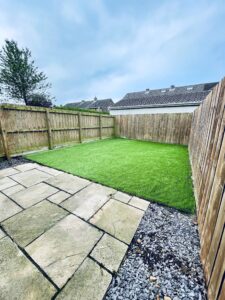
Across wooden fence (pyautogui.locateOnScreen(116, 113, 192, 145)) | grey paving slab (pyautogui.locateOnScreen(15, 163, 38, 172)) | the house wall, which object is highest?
the house wall

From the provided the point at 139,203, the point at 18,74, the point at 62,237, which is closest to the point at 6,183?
the point at 62,237

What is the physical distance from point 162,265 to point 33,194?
2.10 metres

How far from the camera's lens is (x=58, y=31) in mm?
6465

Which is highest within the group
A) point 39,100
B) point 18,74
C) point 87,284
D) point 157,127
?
point 18,74

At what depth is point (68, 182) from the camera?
8.72 feet

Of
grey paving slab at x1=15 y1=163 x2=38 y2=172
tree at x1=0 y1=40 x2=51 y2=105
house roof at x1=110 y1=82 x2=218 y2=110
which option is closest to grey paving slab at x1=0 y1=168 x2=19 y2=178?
grey paving slab at x1=15 y1=163 x2=38 y2=172

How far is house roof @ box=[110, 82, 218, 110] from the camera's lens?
43.6 ft

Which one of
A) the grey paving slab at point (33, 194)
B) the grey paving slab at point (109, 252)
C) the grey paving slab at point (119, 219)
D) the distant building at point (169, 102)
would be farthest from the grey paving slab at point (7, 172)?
the distant building at point (169, 102)

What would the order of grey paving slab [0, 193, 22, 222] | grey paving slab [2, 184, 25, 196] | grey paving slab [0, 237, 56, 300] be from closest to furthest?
grey paving slab [0, 237, 56, 300] → grey paving slab [0, 193, 22, 222] → grey paving slab [2, 184, 25, 196]

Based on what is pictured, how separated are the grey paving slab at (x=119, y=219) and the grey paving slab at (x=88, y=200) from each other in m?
0.12

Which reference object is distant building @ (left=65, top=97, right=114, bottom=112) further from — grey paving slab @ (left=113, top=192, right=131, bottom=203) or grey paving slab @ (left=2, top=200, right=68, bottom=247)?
grey paving slab @ (left=2, top=200, right=68, bottom=247)

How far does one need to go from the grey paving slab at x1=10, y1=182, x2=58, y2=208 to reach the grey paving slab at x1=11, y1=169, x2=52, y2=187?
0.79 feet

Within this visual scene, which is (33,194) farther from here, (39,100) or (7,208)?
(39,100)

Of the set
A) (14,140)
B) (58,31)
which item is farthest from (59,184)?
(58,31)
